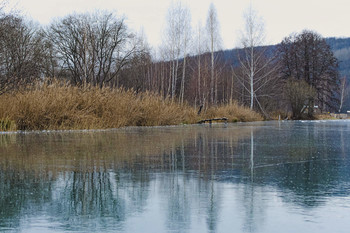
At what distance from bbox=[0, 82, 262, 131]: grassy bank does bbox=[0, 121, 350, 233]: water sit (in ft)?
33.3

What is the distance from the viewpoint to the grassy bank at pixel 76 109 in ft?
65.8

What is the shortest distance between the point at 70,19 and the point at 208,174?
52.8 metres

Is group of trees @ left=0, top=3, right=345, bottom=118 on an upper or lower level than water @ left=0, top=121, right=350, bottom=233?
upper

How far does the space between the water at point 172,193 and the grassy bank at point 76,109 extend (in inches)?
399

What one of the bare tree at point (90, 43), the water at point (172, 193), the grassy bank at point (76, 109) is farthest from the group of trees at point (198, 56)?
the water at point (172, 193)

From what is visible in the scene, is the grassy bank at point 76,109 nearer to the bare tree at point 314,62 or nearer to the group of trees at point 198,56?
the group of trees at point 198,56

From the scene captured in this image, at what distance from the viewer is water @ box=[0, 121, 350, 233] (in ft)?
14.5

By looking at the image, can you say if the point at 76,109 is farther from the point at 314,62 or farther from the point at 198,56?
the point at 314,62

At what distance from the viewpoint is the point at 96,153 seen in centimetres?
1062

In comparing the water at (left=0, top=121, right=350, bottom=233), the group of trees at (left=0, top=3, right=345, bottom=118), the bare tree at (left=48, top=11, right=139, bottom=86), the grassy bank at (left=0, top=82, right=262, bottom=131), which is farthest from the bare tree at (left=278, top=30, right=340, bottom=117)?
the water at (left=0, top=121, right=350, bottom=233)

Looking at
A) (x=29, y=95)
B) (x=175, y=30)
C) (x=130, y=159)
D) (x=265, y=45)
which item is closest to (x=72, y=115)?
(x=29, y=95)

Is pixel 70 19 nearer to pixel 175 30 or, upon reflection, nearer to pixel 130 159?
pixel 175 30

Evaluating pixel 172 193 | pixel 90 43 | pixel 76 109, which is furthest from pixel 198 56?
pixel 172 193

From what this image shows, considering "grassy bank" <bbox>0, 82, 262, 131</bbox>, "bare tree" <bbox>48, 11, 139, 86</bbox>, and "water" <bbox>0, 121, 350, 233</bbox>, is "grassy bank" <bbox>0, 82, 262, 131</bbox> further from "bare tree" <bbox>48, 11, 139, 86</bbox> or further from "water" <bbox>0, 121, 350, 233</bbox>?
"bare tree" <bbox>48, 11, 139, 86</bbox>
